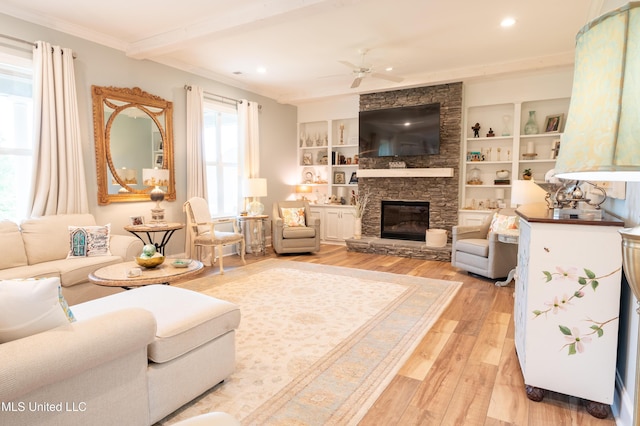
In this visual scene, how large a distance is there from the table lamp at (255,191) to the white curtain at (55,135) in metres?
2.59

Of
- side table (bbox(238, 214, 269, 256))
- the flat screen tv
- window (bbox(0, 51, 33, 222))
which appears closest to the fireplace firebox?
the flat screen tv

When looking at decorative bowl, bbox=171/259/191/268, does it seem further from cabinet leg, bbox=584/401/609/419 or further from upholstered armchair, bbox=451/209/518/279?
upholstered armchair, bbox=451/209/518/279

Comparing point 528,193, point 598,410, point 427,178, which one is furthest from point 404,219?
point 598,410

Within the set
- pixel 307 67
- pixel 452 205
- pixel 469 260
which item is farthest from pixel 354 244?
pixel 307 67

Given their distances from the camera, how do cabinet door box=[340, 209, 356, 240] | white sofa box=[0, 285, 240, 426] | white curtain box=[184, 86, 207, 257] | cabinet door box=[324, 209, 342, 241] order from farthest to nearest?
1. cabinet door box=[324, 209, 342, 241]
2. cabinet door box=[340, 209, 356, 240]
3. white curtain box=[184, 86, 207, 257]
4. white sofa box=[0, 285, 240, 426]

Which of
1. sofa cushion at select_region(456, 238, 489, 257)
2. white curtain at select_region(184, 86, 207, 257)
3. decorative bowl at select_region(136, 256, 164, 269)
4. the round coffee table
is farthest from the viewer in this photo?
white curtain at select_region(184, 86, 207, 257)

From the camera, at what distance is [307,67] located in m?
5.53

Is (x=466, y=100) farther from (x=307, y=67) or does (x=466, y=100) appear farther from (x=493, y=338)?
(x=493, y=338)

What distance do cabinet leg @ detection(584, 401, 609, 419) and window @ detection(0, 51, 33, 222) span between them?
5.09 metres

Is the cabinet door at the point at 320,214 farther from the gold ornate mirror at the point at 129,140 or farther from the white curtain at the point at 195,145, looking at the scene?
the gold ornate mirror at the point at 129,140

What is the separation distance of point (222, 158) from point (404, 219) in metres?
3.49

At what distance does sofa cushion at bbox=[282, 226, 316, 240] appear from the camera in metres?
6.03

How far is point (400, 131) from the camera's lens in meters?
6.36

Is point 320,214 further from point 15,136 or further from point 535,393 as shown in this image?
point 535,393
